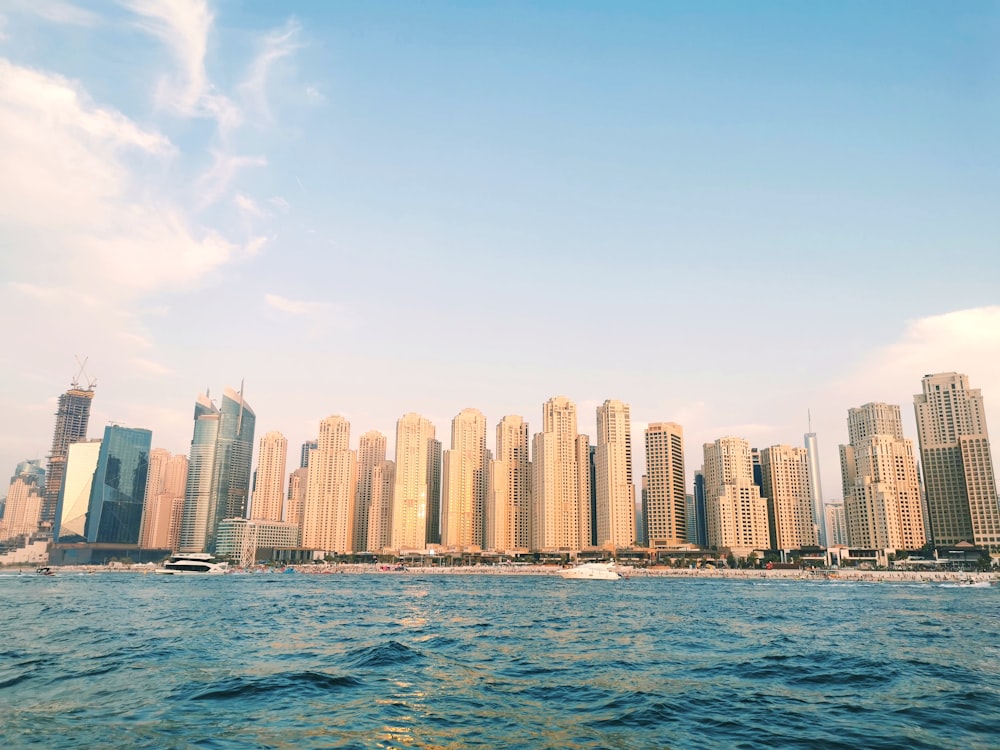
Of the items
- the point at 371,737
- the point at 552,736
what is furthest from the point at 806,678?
the point at 371,737

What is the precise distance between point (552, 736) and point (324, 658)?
70.9 ft

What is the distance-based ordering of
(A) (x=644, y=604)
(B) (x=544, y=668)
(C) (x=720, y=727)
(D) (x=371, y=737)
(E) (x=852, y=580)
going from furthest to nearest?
(E) (x=852, y=580), (A) (x=644, y=604), (B) (x=544, y=668), (C) (x=720, y=727), (D) (x=371, y=737)

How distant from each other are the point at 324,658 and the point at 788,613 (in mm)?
58257

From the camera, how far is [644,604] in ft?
307

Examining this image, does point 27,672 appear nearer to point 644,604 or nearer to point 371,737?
point 371,737

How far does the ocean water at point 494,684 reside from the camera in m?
23.8

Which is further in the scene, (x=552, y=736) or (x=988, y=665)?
(x=988, y=665)

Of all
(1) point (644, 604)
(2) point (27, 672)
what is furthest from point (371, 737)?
(1) point (644, 604)

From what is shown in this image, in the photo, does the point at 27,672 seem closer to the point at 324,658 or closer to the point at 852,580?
the point at 324,658

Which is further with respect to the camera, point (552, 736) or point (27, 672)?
point (27, 672)

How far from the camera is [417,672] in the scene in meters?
36.5

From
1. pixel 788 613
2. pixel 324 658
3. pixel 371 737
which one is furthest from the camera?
pixel 788 613

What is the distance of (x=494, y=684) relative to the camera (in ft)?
109

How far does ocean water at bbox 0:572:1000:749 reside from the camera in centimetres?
2381
